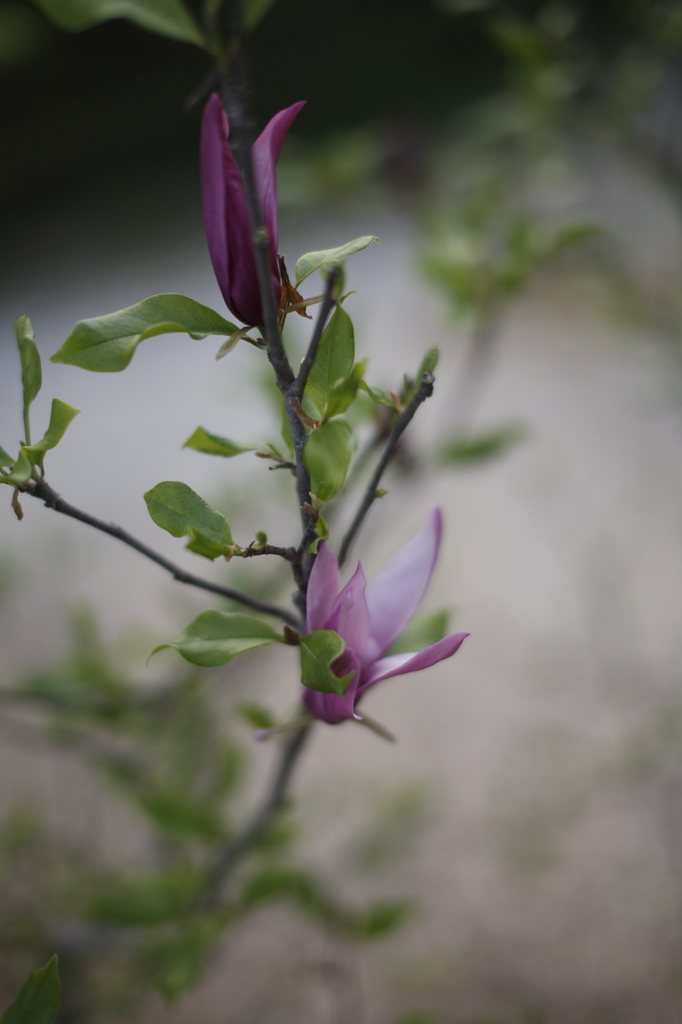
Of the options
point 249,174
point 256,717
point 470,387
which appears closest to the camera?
point 249,174

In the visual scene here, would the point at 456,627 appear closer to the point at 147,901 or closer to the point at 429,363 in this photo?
the point at 147,901

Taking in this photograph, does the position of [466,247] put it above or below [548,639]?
above

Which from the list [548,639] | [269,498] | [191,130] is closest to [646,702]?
[548,639]

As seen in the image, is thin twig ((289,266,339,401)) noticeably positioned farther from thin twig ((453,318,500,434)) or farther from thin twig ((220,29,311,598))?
thin twig ((453,318,500,434))

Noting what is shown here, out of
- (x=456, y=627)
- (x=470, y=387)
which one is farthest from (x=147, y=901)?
(x=470, y=387)

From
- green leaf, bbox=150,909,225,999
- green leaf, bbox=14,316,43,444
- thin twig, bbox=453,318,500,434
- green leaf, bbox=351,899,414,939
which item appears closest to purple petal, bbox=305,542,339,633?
green leaf, bbox=14,316,43,444

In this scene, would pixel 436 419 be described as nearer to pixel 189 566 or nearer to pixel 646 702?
pixel 189 566
